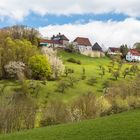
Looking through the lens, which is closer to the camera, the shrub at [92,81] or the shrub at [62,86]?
the shrub at [62,86]

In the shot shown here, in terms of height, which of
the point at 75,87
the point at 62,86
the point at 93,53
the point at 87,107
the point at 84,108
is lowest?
the point at 75,87

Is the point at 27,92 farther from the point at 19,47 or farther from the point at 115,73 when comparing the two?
the point at 115,73

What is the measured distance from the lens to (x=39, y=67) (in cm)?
11669

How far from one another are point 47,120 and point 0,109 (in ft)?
24.3

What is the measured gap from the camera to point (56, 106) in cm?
5994

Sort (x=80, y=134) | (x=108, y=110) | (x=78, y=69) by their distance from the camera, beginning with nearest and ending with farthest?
1. (x=80, y=134)
2. (x=108, y=110)
3. (x=78, y=69)

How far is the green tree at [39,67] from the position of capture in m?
116

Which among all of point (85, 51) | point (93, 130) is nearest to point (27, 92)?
point (93, 130)

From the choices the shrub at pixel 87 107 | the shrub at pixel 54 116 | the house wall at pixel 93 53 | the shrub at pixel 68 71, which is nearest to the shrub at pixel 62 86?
the shrub at pixel 68 71

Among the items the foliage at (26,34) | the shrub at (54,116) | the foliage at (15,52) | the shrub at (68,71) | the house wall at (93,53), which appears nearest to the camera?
the shrub at (54,116)

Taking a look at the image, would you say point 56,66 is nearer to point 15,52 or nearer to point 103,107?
point 15,52

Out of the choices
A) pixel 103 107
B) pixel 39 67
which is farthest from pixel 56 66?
pixel 103 107

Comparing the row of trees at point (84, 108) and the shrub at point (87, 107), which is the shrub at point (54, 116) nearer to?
the row of trees at point (84, 108)

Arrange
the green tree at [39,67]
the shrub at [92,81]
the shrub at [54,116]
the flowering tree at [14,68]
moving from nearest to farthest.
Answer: the shrub at [54,116] < the flowering tree at [14,68] < the shrub at [92,81] < the green tree at [39,67]
